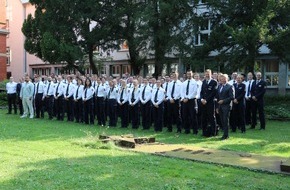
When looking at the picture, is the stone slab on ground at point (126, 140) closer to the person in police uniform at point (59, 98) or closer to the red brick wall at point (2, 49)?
the person in police uniform at point (59, 98)

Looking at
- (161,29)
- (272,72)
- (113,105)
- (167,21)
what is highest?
(167,21)

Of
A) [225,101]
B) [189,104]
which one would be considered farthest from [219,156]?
[189,104]

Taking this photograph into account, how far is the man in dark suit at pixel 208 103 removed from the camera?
44.4 feet

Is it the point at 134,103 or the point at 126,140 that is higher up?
the point at 134,103

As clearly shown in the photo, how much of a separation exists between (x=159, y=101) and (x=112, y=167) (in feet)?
23.4

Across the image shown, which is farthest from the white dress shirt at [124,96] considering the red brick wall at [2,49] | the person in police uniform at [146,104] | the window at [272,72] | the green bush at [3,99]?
the red brick wall at [2,49]

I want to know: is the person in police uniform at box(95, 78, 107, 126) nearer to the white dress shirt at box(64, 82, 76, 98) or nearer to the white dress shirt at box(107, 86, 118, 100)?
the white dress shirt at box(107, 86, 118, 100)

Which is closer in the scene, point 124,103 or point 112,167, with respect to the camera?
point 112,167

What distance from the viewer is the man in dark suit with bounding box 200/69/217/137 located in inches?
532

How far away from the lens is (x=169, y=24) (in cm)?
2559

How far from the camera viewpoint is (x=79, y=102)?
60.7 feet

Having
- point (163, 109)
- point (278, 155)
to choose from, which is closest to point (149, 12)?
point (163, 109)

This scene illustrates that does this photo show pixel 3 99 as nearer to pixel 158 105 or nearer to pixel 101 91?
pixel 101 91

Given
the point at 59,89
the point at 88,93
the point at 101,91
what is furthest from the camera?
the point at 59,89
